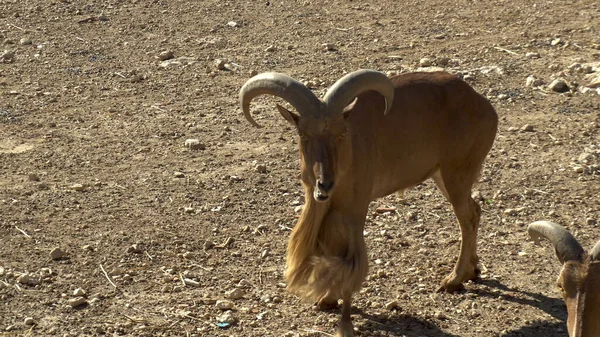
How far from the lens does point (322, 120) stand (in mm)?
7668

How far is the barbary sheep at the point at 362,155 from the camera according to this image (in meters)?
7.73

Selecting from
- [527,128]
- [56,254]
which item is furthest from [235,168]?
[527,128]

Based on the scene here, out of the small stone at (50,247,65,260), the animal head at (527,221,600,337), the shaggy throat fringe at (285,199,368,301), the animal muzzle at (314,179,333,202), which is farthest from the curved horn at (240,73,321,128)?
the small stone at (50,247,65,260)

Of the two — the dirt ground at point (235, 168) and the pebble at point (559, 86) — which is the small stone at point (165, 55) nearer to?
the dirt ground at point (235, 168)

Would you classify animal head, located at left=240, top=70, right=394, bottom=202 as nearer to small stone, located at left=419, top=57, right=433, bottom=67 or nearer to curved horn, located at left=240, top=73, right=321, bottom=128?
curved horn, located at left=240, top=73, right=321, bottom=128

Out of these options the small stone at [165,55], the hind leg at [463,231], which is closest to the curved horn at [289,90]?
the hind leg at [463,231]

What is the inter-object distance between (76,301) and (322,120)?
9.11 ft

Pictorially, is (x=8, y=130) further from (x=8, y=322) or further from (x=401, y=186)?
(x=401, y=186)

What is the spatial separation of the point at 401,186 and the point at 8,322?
371cm

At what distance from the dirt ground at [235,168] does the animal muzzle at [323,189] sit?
130 cm

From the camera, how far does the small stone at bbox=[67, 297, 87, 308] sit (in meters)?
8.45

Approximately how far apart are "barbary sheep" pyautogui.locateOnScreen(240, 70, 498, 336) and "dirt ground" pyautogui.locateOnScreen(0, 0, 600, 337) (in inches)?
20.9

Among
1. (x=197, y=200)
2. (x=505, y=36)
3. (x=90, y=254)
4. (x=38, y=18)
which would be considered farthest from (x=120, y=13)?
(x=90, y=254)

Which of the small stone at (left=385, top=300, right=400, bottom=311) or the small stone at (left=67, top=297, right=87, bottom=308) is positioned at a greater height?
the small stone at (left=385, top=300, right=400, bottom=311)
